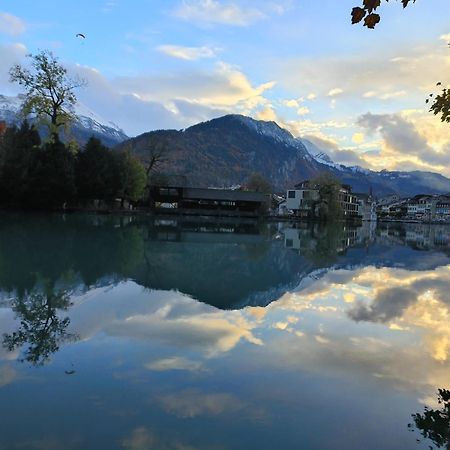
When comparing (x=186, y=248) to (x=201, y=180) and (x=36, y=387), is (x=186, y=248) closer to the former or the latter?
(x=36, y=387)

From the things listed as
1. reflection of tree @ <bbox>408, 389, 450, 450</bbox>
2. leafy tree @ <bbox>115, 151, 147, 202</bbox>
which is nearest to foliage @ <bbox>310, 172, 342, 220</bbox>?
leafy tree @ <bbox>115, 151, 147, 202</bbox>

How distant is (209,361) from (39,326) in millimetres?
2832

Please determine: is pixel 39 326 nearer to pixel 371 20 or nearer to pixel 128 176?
pixel 371 20

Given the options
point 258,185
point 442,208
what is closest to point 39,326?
point 258,185

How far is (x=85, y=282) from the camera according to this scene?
1051cm

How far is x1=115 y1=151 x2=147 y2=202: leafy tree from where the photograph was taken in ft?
188

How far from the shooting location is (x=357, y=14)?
339 centimetres

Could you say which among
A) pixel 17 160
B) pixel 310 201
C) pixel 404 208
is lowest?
pixel 404 208

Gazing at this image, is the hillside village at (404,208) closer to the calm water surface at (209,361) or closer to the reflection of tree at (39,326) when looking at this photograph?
the calm water surface at (209,361)

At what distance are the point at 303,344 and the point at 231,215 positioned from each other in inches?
2731

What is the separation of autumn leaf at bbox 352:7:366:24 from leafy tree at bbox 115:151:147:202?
181ft

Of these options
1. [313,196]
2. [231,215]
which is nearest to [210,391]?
[231,215]

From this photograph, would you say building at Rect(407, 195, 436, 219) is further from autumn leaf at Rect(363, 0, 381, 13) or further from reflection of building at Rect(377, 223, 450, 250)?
autumn leaf at Rect(363, 0, 381, 13)

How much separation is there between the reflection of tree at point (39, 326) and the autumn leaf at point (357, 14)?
4851mm
